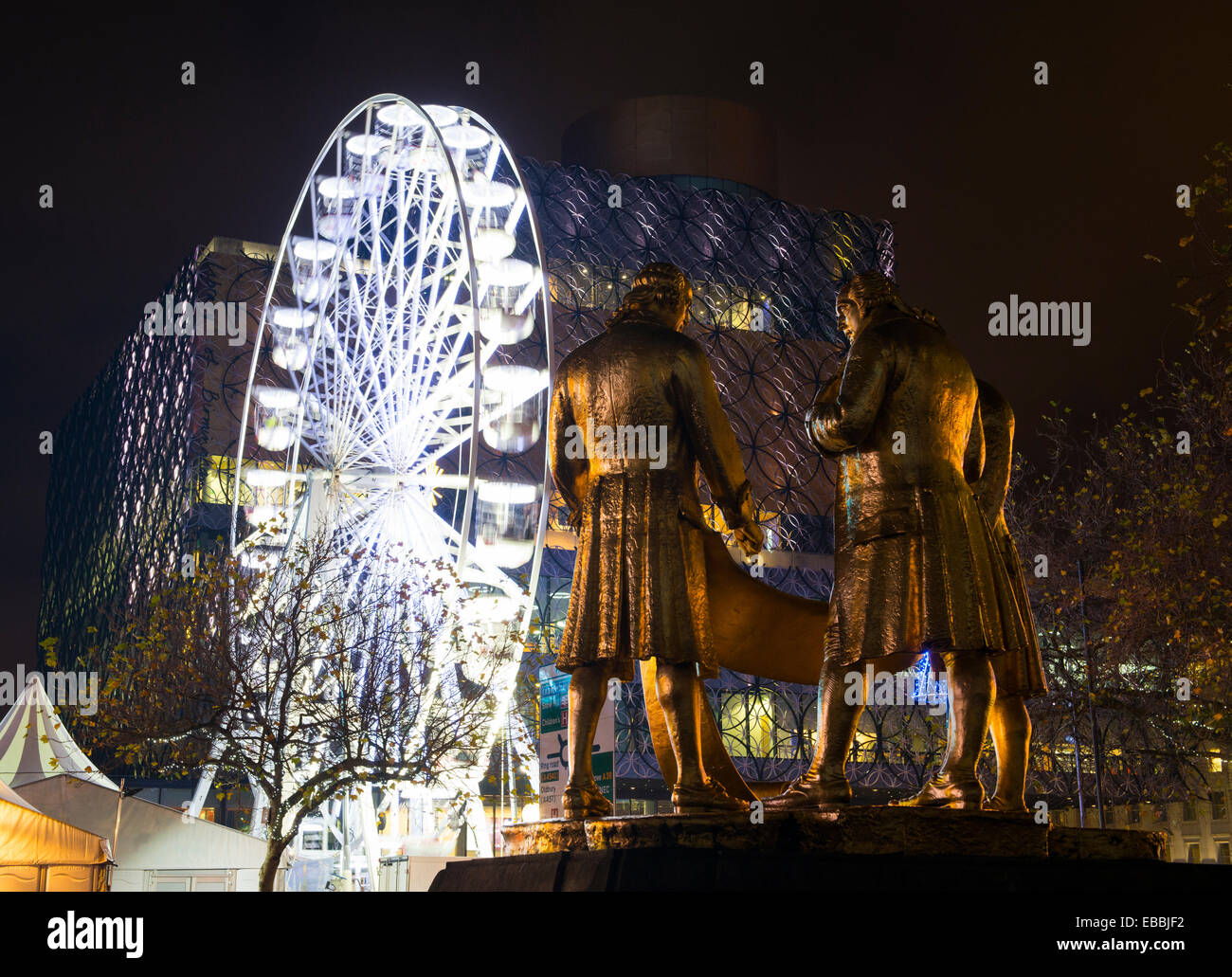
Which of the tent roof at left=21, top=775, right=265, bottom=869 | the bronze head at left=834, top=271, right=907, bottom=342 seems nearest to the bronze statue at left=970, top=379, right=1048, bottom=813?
the bronze head at left=834, top=271, right=907, bottom=342

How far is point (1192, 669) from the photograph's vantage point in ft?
63.1

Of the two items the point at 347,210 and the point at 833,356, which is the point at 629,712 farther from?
the point at 347,210

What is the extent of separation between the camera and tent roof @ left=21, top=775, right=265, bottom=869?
19.4 meters

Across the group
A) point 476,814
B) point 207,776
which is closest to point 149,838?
point 207,776

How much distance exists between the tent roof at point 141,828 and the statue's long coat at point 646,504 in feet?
48.8

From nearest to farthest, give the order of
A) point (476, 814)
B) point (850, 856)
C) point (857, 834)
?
point (850, 856) → point (857, 834) → point (476, 814)

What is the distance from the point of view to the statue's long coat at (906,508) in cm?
640

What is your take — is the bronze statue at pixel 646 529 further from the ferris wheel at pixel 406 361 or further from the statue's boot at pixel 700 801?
the ferris wheel at pixel 406 361

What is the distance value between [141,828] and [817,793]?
1636 cm

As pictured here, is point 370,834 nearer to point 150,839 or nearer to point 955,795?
point 150,839

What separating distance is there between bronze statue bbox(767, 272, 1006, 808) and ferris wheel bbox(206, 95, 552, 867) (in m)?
14.6

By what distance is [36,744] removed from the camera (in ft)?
75.7

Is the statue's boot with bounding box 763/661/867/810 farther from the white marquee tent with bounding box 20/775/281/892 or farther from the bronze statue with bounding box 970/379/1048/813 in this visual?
the white marquee tent with bounding box 20/775/281/892

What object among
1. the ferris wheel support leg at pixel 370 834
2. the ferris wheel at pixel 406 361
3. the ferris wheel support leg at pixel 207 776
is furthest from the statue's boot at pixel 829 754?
the ferris wheel support leg at pixel 370 834
